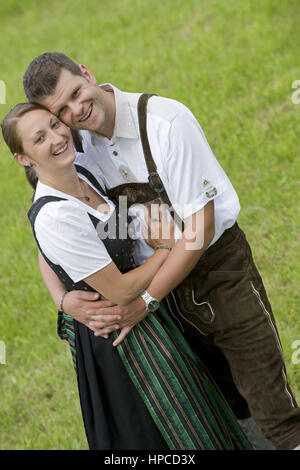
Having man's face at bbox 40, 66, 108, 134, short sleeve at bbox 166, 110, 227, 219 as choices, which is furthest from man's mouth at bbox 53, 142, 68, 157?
short sleeve at bbox 166, 110, 227, 219

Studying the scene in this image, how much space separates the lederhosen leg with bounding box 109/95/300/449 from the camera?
3.37m

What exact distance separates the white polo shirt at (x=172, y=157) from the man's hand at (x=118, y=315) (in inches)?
11.1

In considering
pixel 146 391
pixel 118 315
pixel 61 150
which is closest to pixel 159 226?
pixel 118 315

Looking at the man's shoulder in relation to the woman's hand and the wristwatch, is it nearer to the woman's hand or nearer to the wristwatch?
the woman's hand

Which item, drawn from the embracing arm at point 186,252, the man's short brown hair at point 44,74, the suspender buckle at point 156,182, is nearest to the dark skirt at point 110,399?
the embracing arm at point 186,252

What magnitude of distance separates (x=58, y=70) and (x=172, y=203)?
71 centimetres

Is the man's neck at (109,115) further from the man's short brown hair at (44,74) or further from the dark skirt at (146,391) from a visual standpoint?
the dark skirt at (146,391)

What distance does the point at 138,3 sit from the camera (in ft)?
31.0

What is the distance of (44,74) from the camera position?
122 inches

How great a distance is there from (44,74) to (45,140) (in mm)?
269

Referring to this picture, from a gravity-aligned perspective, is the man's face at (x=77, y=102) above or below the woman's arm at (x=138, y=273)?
above

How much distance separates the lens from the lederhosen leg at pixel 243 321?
337cm

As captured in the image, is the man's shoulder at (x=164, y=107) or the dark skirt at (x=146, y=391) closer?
the man's shoulder at (x=164, y=107)

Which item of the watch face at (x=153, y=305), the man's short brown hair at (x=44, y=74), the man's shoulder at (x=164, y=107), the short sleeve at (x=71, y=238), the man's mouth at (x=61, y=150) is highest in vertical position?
the man's short brown hair at (x=44, y=74)
